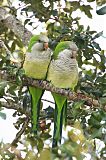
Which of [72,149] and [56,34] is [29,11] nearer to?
[56,34]

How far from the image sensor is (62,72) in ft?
8.64

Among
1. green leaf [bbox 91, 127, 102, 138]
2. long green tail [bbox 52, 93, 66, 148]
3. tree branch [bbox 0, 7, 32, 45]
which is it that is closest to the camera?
green leaf [bbox 91, 127, 102, 138]

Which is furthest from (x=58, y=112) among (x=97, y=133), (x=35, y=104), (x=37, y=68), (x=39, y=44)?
(x=97, y=133)

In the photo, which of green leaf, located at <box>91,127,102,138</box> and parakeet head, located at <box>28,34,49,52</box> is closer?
green leaf, located at <box>91,127,102,138</box>

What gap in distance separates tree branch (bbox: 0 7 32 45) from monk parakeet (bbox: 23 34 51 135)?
12.3 inches

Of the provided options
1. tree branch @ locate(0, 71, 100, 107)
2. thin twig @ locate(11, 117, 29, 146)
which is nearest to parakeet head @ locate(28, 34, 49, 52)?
tree branch @ locate(0, 71, 100, 107)

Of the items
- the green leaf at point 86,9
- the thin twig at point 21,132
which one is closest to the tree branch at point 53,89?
the thin twig at point 21,132

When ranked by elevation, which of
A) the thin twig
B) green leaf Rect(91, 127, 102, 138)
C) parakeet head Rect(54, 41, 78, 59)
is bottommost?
the thin twig

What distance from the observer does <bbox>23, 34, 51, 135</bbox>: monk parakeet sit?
259cm

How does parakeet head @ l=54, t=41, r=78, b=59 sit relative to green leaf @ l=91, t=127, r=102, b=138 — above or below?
above

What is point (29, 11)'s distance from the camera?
314 centimetres

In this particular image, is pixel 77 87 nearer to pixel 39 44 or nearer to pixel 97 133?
pixel 39 44

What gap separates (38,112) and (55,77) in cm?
24

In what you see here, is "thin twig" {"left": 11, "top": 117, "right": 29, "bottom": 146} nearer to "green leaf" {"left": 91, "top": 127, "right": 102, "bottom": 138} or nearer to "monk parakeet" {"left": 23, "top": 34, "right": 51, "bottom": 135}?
"monk parakeet" {"left": 23, "top": 34, "right": 51, "bottom": 135}
